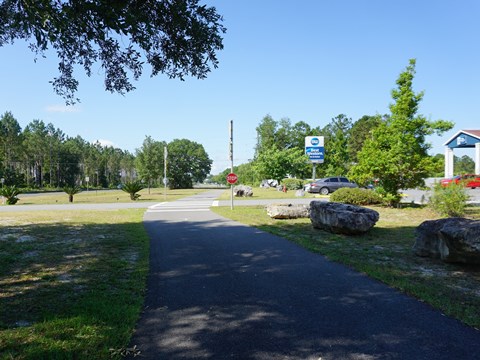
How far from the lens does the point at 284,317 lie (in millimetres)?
3588

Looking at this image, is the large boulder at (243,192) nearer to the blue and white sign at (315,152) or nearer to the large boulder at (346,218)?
the blue and white sign at (315,152)

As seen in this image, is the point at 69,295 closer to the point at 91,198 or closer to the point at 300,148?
the point at 91,198

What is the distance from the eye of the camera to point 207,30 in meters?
5.40

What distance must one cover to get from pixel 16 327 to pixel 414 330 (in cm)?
393

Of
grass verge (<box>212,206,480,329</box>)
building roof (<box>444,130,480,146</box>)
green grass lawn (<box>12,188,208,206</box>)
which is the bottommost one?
grass verge (<box>212,206,480,329</box>)

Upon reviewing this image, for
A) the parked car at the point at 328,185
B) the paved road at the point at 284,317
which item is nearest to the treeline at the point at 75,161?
the parked car at the point at 328,185

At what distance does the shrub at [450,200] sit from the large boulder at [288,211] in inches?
182

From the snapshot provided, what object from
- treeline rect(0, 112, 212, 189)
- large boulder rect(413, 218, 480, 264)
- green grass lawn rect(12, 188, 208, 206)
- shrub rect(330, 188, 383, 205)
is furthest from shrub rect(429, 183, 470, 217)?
treeline rect(0, 112, 212, 189)

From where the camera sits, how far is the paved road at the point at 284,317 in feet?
9.52

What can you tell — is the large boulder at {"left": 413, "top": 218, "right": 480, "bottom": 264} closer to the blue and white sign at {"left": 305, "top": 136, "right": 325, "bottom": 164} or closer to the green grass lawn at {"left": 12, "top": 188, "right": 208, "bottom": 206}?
the green grass lawn at {"left": 12, "top": 188, "right": 208, "bottom": 206}

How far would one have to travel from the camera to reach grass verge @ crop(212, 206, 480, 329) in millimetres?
4113

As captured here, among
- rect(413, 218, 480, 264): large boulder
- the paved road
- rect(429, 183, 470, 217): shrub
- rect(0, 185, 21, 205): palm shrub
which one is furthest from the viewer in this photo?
rect(0, 185, 21, 205): palm shrub

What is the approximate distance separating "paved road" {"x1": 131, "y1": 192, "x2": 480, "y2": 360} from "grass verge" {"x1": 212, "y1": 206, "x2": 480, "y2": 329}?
299 millimetres

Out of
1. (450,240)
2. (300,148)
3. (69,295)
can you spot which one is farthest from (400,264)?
(300,148)
